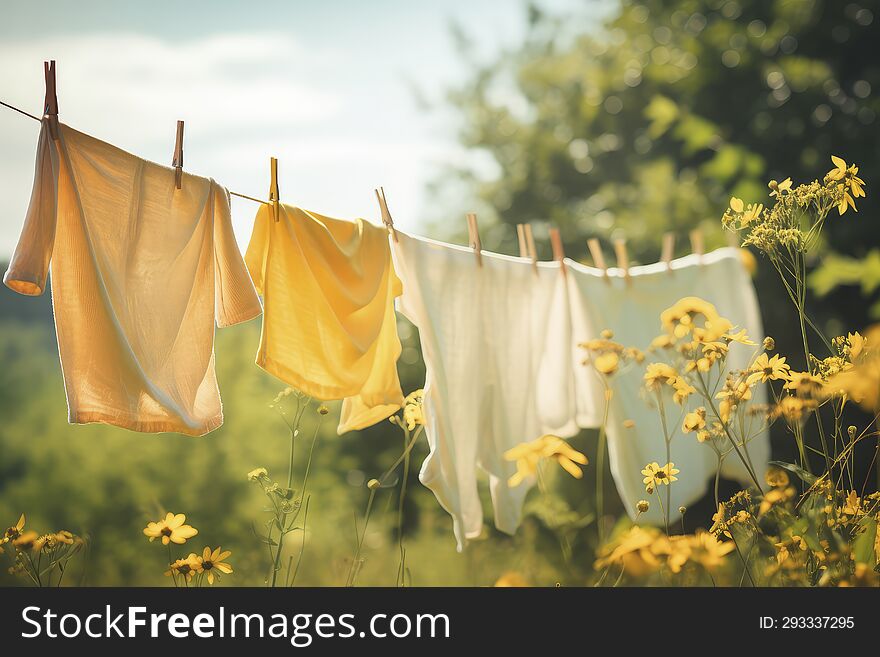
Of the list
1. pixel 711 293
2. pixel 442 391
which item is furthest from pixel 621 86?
pixel 442 391

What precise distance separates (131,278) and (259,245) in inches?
11.4

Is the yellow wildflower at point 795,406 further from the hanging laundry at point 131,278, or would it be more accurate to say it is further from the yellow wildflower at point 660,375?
the hanging laundry at point 131,278

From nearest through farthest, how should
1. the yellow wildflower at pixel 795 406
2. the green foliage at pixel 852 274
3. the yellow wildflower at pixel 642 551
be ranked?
the yellow wildflower at pixel 642 551, the yellow wildflower at pixel 795 406, the green foliage at pixel 852 274

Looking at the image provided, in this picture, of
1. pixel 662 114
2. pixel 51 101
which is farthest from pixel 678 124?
pixel 51 101

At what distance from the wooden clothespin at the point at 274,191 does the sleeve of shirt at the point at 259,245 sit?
18mm

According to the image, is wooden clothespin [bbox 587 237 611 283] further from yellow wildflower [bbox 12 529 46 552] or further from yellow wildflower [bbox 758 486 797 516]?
yellow wildflower [bbox 12 529 46 552]

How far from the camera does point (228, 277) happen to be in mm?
1415

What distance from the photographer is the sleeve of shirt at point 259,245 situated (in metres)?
1.53

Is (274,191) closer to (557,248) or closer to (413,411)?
(413,411)

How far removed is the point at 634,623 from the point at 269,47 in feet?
15.9

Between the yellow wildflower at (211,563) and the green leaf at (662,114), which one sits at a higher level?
the green leaf at (662,114)

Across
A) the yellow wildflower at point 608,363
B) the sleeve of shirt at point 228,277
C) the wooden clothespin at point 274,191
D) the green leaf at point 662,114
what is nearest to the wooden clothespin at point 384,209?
the wooden clothespin at point 274,191

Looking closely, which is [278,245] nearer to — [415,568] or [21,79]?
[21,79]

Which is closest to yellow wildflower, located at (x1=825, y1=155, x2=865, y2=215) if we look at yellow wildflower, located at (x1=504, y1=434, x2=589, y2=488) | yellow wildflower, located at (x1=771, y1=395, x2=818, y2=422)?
yellow wildflower, located at (x1=771, y1=395, x2=818, y2=422)
